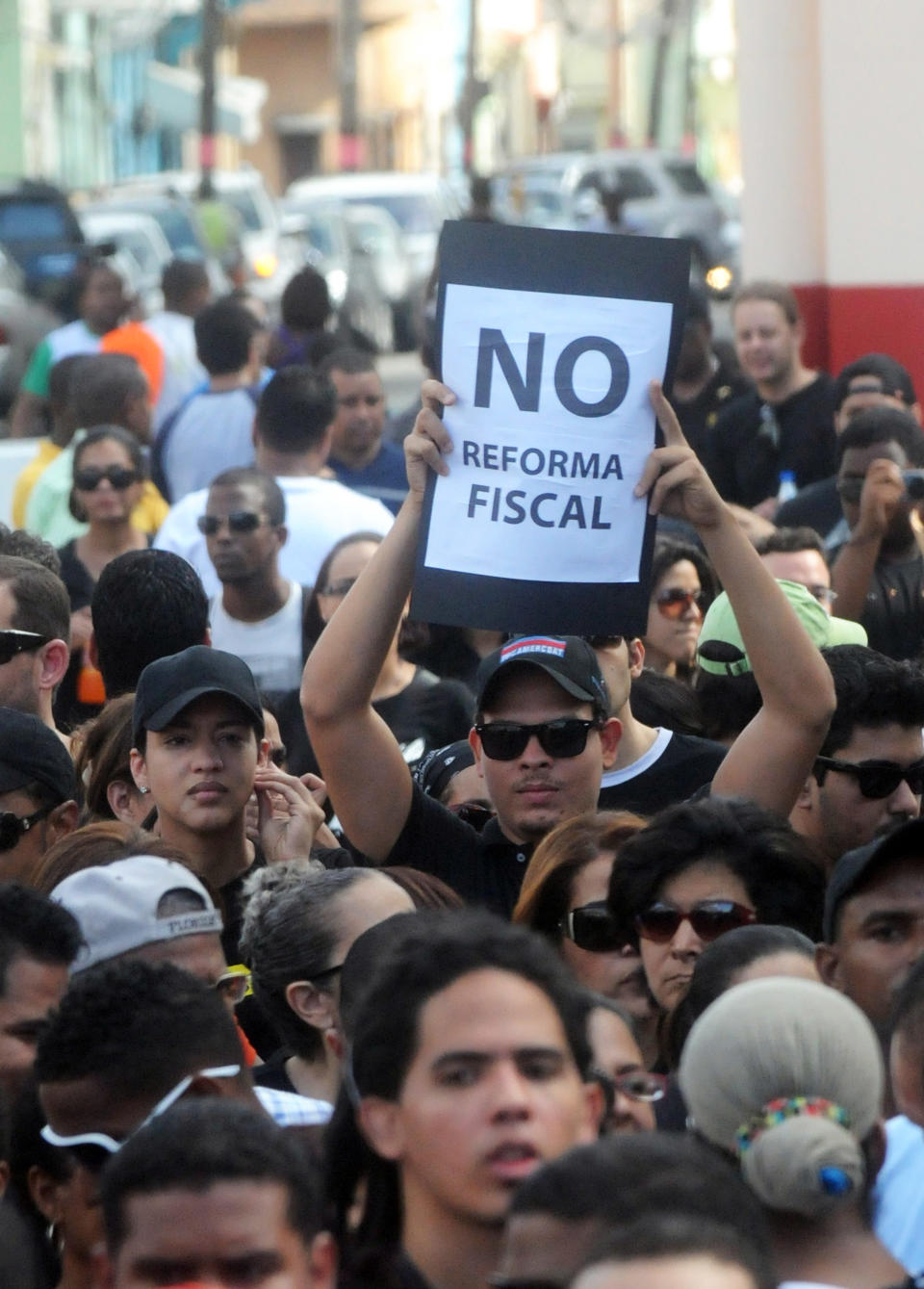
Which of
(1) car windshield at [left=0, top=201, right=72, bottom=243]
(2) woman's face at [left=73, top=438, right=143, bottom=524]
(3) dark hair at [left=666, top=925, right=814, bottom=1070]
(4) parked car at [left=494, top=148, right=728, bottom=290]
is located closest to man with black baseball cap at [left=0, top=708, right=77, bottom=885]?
(3) dark hair at [left=666, top=925, right=814, bottom=1070]

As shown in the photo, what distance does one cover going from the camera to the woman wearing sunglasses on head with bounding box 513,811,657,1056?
4.77 m

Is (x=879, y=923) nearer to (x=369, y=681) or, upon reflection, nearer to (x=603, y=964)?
(x=603, y=964)

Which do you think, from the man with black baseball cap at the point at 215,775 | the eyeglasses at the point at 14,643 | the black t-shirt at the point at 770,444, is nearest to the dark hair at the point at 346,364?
the black t-shirt at the point at 770,444

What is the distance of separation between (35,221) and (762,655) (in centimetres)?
2308

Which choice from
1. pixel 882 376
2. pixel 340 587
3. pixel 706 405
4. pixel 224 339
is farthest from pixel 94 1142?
pixel 706 405

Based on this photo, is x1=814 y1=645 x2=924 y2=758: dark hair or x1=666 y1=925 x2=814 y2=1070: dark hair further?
x1=814 y1=645 x2=924 y2=758: dark hair

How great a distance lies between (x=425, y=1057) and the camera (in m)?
3.39

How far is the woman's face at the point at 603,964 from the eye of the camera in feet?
15.7

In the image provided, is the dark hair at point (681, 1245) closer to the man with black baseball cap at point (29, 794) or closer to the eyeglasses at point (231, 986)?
the eyeglasses at point (231, 986)

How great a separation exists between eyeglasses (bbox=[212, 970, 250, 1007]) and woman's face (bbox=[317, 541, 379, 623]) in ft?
8.00

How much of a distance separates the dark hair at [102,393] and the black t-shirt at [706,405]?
2290 mm

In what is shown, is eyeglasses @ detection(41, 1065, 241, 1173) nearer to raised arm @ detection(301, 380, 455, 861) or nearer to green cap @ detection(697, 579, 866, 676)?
raised arm @ detection(301, 380, 455, 861)

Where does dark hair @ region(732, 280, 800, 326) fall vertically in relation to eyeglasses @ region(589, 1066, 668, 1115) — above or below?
above

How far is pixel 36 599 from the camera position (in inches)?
255
